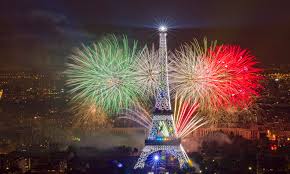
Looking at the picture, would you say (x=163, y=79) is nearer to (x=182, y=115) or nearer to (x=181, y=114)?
(x=181, y=114)

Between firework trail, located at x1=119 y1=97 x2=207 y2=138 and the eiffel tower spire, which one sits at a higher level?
the eiffel tower spire

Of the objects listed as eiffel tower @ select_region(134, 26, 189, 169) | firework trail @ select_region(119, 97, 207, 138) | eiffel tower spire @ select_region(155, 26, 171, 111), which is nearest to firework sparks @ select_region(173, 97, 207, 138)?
firework trail @ select_region(119, 97, 207, 138)

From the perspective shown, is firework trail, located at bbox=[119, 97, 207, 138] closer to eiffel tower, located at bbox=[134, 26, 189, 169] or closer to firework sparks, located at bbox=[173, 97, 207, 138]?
firework sparks, located at bbox=[173, 97, 207, 138]

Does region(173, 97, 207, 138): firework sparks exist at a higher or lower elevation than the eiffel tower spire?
lower

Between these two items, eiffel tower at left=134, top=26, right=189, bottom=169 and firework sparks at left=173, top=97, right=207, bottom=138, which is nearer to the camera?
eiffel tower at left=134, top=26, right=189, bottom=169

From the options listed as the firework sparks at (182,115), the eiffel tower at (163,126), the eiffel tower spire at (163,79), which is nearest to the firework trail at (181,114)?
the firework sparks at (182,115)

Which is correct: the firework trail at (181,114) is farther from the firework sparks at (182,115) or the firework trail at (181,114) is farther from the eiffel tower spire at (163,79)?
the eiffel tower spire at (163,79)

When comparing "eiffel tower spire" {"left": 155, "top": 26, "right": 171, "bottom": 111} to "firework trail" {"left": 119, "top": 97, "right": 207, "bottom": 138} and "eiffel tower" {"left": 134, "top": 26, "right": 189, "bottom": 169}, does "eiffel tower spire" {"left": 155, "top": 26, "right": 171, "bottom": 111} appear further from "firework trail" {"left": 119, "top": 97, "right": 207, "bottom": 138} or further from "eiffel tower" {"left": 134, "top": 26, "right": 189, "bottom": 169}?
"firework trail" {"left": 119, "top": 97, "right": 207, "bottom": 138}

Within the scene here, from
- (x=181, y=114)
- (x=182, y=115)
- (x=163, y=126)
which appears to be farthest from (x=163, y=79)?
(x=163, y=126)

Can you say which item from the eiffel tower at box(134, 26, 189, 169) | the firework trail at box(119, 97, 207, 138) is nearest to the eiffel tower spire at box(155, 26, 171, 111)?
the eiffel tower at box(134, 26, 189, 169)
